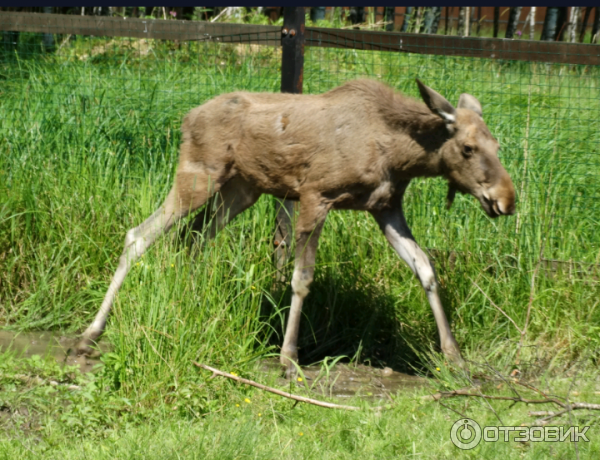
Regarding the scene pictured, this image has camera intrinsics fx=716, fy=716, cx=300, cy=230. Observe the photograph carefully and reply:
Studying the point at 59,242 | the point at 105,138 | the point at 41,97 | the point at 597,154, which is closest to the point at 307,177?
the point at 59,242

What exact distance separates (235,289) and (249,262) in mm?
564

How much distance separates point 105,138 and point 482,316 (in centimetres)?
425

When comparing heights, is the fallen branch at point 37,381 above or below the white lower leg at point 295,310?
below

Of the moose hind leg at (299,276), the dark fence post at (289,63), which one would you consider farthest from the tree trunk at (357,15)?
the moose hind leg at (299,276)

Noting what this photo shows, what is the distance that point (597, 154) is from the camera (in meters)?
7.34

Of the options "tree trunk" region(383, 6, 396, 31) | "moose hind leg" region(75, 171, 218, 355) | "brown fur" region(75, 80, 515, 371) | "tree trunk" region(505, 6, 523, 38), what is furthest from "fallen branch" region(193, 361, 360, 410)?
"tree trunk" region(505, 6, 523, 38)

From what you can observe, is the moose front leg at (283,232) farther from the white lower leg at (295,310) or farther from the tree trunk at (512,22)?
the tree trunk at (512,22)

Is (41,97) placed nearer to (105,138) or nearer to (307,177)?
(105,138)

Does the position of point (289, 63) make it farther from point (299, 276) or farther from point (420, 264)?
point (420, 264)

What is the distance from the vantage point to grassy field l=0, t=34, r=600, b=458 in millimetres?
4344

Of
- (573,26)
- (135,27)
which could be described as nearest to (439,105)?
(135,27)

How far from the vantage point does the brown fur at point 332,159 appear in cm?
527

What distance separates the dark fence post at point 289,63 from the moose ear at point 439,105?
1.67 metres

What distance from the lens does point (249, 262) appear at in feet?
20.1
